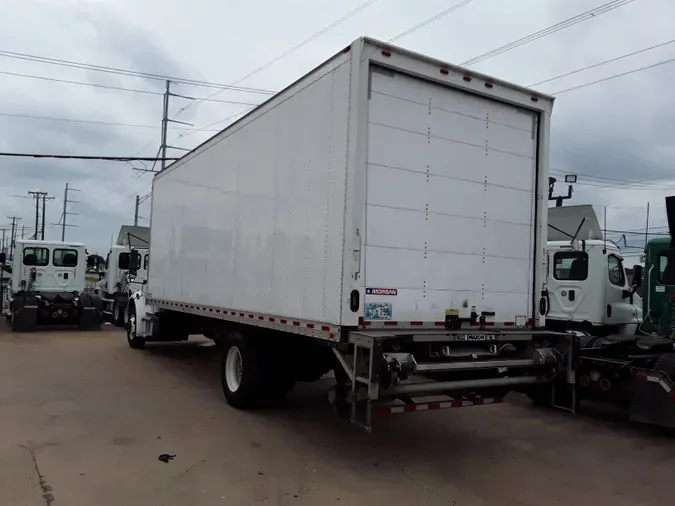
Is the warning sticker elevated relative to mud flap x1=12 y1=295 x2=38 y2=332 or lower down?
elevated

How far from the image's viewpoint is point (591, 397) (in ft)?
26.6

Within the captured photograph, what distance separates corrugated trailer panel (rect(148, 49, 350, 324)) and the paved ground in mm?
1503

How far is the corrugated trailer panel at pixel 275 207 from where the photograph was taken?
18.9 ft

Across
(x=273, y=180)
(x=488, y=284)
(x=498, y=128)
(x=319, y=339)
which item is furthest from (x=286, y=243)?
(x=498, y=128)

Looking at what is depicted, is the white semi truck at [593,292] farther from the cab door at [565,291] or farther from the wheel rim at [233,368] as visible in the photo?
the wheel rim at [233,368]

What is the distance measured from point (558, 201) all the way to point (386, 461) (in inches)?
687

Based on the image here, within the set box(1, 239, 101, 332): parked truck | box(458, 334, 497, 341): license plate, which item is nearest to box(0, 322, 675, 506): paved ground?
box(458, 334, 497, 341): license plate

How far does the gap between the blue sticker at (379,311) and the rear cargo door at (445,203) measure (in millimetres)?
13

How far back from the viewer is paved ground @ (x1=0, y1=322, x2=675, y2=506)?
16.4ft

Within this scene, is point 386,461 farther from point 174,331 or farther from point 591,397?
point 174,331

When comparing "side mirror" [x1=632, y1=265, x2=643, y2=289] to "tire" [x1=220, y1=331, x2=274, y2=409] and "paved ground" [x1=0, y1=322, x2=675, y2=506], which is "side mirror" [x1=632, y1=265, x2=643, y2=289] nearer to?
"paved ground" [x1=0, y1=322, x2=675, y2=506]

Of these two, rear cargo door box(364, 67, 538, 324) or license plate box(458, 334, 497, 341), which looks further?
license plate box(458, 334, 497, 341)

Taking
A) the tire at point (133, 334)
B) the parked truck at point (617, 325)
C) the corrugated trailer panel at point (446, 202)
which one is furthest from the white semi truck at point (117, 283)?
the corrugated trailer panel at point (446, 202)

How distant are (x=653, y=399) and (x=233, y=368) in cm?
546
